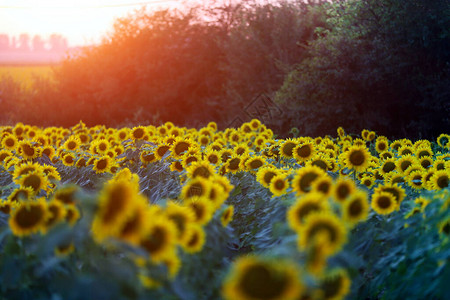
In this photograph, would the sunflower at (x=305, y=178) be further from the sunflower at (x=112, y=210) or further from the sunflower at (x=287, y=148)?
the sunflower at (x=287, y=148)

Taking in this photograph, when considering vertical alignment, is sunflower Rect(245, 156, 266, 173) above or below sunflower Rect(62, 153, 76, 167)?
below

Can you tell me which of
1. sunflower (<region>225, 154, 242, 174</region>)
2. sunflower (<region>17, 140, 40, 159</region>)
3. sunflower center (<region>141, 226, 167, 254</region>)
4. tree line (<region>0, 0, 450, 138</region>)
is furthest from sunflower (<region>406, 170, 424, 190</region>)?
tree line (<region>0, 0, 450, 138</region>)

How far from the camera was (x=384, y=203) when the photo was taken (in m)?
2.73

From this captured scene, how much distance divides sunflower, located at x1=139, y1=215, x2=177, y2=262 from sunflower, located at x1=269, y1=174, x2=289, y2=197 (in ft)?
4.48

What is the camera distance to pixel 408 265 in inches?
104

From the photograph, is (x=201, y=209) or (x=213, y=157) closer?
(x=201, y=209)

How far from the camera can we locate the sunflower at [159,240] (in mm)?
1726

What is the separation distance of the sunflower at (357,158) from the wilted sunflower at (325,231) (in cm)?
222

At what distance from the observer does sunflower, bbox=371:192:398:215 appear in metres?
2.70

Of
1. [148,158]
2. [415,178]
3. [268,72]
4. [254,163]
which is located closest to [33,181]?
[148,158]

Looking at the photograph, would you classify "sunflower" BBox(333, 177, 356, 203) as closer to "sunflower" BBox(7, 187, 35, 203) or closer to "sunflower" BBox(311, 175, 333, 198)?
"sunflower" BBox(311, 175, 333, 198)

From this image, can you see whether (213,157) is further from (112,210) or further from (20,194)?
(112,210)

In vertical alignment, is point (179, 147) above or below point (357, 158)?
above

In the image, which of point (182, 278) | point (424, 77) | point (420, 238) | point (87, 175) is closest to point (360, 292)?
point (420, 238)
